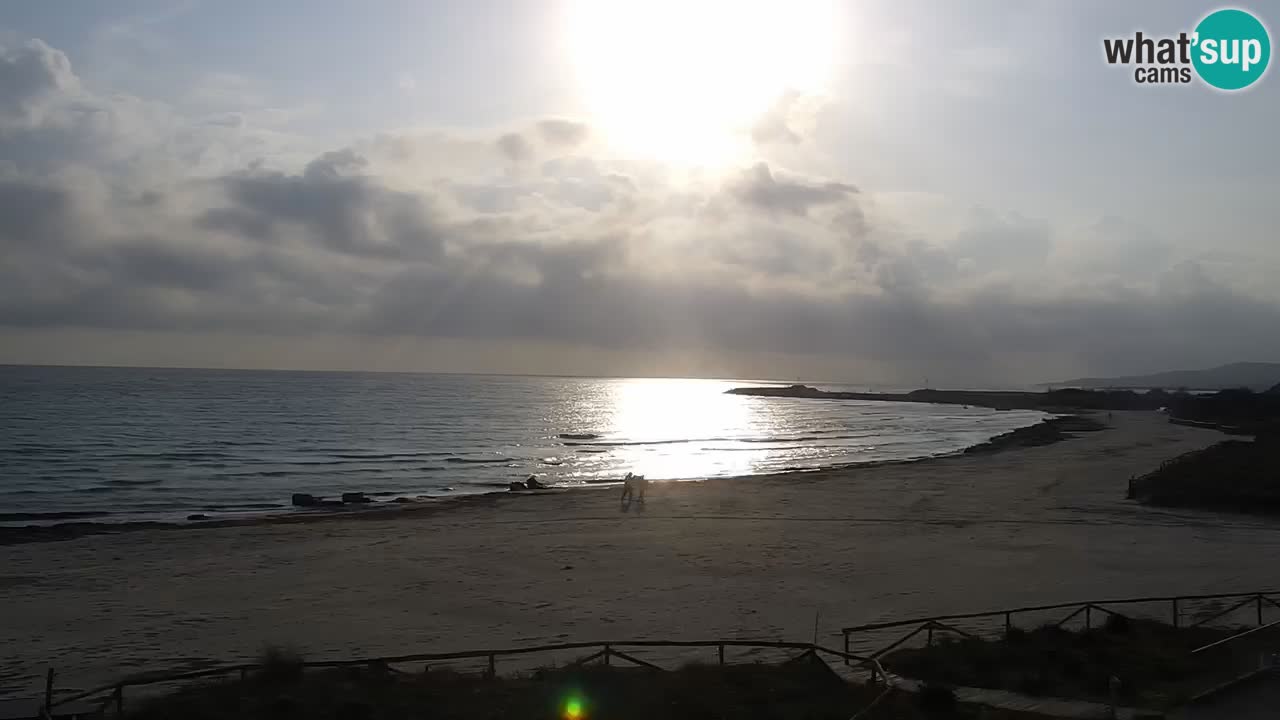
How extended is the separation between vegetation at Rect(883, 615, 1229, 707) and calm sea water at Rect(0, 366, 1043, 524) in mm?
31789

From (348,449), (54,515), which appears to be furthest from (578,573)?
(348,449)

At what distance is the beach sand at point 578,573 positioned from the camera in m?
18.5

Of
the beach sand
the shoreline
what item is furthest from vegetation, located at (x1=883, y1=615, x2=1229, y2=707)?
the shoreline

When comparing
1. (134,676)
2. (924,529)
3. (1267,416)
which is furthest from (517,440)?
(1267,416)

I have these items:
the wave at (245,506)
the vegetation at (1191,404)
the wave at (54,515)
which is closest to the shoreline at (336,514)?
the wave at (54,515)

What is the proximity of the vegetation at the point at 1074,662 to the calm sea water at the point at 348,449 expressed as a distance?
31789 millimetres

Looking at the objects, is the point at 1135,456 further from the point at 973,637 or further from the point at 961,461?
the point at 973,637

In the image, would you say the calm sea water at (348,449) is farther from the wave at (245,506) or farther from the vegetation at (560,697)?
the vegetation at (560,697)

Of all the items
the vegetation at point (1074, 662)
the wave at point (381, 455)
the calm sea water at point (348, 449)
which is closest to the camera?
the vegetation at point (1074, 662)

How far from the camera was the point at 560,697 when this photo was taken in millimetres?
12578

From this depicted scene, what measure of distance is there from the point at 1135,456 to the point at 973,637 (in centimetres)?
5037

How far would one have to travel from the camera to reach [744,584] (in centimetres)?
2303

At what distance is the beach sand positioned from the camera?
60.5 ft

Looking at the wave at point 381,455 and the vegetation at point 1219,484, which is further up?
the vegetation at point 1219,484
